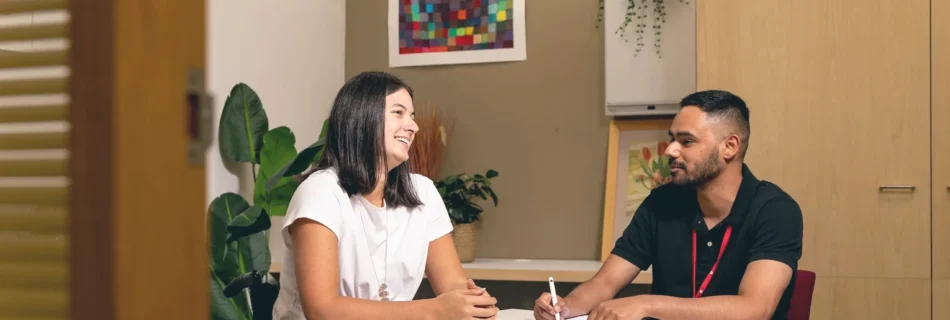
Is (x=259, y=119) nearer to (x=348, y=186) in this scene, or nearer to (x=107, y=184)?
(x=348, y=186)

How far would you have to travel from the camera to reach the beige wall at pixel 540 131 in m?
4.04

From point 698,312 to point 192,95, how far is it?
6.44 feet

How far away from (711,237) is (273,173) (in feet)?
5.27

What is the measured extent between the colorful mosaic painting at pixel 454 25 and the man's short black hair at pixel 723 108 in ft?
5.56

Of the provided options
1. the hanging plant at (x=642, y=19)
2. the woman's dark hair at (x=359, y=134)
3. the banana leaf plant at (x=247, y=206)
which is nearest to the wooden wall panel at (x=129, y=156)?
the woman's dark hair at (x=359, y=134)

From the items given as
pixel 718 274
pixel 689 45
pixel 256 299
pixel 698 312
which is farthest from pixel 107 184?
pixel 689 45

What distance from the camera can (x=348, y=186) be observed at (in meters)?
2.12

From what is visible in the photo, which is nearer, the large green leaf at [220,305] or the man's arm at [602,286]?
the man's arm at [602,286]

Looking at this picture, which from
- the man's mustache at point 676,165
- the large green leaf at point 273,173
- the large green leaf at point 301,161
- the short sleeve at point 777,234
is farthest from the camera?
the large green leaf at point 273,173

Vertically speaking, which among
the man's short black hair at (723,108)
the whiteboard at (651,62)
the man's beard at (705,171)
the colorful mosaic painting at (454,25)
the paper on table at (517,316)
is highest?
the colorful mosaic painting at (454,25)

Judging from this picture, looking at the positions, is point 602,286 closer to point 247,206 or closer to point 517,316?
point 517,316

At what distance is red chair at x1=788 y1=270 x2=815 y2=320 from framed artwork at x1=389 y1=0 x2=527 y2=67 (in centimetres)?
204

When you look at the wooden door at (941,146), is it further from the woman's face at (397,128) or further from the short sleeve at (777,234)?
the woman's face at (397,128)

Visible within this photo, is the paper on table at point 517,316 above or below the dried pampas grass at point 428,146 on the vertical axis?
below
